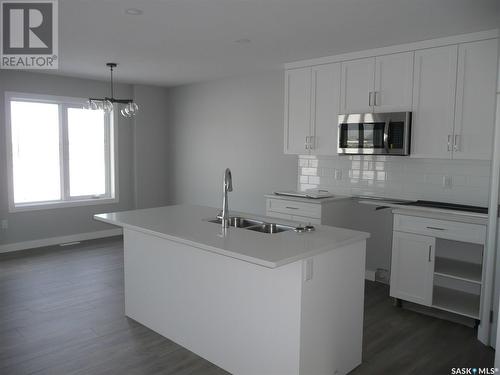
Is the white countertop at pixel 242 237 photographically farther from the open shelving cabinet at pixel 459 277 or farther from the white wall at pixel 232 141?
the white wall at pixel 232 141

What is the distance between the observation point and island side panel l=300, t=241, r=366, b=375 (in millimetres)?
2393

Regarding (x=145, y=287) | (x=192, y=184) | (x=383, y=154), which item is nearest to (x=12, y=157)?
(x=192, y=184)

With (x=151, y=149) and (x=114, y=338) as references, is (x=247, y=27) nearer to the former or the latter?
(x=114, y=338)

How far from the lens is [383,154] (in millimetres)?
4152

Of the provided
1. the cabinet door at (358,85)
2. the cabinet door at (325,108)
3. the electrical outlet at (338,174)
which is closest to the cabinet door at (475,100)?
the cabinet door at (358,85)

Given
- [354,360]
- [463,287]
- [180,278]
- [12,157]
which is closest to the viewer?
[354,360]

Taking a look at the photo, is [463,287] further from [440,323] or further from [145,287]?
[145,287]

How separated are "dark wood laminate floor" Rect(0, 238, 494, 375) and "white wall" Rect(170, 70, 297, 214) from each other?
2.11 m

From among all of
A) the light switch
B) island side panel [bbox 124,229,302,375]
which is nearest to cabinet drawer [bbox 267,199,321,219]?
island side panel [bbox 124,229,302,375]

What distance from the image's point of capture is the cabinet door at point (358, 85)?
4.32 metres

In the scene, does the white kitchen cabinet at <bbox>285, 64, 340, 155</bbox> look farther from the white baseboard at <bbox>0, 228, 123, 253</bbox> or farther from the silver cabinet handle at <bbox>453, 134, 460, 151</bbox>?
the white baseboard at <bbox>0, 228, 123, 253</bbox>

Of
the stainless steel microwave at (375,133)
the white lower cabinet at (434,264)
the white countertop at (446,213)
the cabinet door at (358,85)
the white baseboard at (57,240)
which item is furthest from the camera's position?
the white baseboard at (57,240)

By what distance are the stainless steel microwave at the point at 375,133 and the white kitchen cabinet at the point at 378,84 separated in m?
0.12

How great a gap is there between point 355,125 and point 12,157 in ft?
14.9
